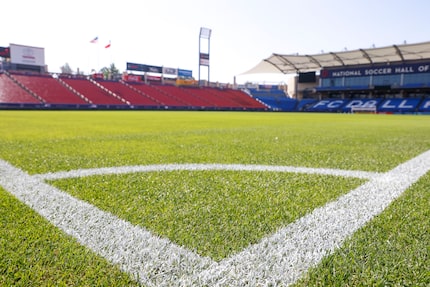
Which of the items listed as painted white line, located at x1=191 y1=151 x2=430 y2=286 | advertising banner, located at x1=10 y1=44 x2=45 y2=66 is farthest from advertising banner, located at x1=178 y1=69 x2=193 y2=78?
painted white line, located at x1=191 y1=151 x2=430 y2=286

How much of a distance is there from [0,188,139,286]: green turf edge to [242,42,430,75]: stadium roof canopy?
37.3 metres

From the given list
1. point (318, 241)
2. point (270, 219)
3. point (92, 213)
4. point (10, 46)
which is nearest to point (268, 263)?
point (318, 241)

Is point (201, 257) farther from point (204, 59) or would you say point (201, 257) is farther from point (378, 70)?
point (204, 59)

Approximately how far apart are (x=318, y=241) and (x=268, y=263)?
12.7 inches

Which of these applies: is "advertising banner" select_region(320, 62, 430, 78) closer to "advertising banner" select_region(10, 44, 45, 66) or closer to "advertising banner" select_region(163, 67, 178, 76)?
"advertising banner" select_region(163, 67, 178, 76)

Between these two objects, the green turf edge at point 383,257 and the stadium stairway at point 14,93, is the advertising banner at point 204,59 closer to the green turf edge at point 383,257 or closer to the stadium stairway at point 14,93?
the stadium stairway at point 14,93

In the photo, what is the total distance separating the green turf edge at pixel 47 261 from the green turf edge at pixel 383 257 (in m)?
0.68

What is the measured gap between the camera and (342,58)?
38.0 m

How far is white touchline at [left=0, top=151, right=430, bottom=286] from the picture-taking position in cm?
103

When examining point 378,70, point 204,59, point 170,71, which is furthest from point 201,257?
point 170,71

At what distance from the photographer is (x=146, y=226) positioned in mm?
1422

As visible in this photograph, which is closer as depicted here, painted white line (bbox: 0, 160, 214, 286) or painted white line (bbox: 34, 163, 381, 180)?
painted white line (bbox: 0, 160, 214, 286)

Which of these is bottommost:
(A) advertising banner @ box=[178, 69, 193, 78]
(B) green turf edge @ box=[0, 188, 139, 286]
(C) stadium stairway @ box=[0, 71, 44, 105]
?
(B) green turf edge @ box=[0, 188, 139, 286]

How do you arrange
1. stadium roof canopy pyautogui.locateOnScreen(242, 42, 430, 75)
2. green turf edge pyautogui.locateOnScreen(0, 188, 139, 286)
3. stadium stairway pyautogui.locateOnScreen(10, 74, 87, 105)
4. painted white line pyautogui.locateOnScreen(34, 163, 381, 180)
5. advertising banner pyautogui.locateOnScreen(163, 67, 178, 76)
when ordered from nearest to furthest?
green turf edge pyautogui.locateOnScreen(0, 188, 139, 286), painted white line pyautogui.locateOnScreen(34, 163, 381, 180), stadium stairway pyautogui.locateOnScreen(10, 74, 87, 105), stadium roof canopy pyautogui.locateOnScreen(242, 42, 430, 75), advertising banner pyautogui.locateOnScreen(163, 67, 178, 76)
